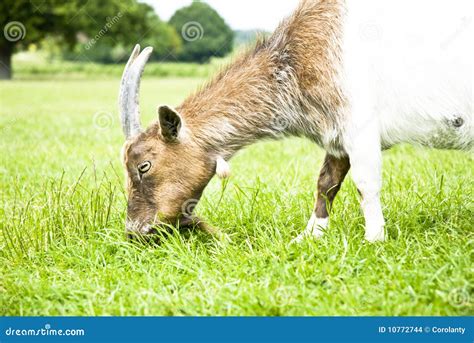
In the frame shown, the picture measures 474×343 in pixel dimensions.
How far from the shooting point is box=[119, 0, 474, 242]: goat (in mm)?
4223

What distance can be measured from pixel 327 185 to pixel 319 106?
2.46 feet

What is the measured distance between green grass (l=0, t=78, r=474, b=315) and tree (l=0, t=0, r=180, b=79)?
12.2m

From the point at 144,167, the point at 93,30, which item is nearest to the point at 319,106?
the point at 144,167

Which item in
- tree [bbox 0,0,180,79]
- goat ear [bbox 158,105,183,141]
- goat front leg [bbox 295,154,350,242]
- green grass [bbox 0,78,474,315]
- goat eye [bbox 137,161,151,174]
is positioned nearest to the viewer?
green grass [bbox 0,78,474,315]

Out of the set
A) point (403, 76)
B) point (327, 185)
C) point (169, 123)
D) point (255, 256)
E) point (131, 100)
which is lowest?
point (255, 256)

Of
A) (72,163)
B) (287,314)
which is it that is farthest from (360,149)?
(72,163)

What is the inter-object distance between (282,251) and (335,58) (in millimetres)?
1356

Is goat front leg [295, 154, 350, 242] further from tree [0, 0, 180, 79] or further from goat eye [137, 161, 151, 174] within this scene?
tree [0, 0, 180, 79]

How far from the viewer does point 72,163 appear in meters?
7.63

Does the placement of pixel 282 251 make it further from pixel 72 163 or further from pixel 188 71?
pixel 188 71

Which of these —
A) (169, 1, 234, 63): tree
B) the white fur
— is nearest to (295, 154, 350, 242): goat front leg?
the white fur

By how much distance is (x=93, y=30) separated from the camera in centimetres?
2314

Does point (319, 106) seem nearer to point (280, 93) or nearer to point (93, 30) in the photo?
point (280, 93)

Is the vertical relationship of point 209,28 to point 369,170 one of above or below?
above
